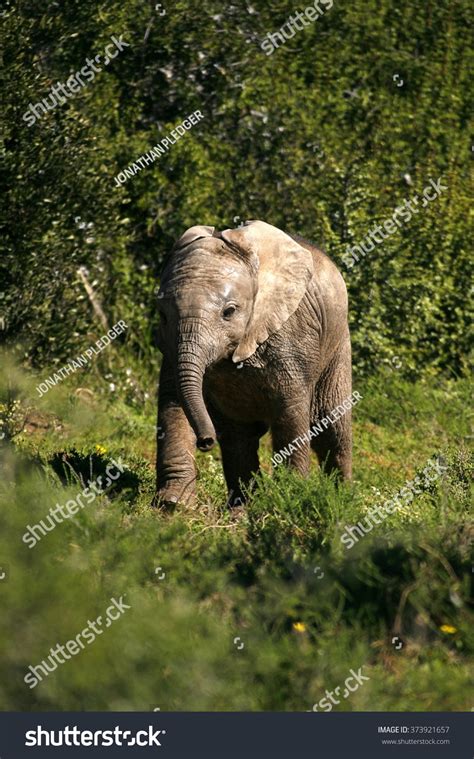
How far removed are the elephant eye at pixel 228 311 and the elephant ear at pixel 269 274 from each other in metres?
0.21

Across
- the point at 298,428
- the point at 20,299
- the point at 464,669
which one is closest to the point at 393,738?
the point at 464,669

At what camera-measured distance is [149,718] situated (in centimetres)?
517

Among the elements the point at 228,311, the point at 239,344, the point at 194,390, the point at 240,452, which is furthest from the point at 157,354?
the point at 194,390

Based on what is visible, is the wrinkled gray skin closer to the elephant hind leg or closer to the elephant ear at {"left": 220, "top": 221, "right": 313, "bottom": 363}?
the elephant ear at {"left": 220, "top": 221, "right": 313, "bottom": 363}

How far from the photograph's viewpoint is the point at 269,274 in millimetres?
8250

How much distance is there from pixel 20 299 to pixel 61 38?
8.34ft

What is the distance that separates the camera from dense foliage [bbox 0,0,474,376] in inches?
442

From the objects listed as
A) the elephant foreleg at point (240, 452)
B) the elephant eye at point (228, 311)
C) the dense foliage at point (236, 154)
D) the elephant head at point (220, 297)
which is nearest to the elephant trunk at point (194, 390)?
the elephant head at point (220, 297)

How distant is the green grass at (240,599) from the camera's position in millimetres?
5273

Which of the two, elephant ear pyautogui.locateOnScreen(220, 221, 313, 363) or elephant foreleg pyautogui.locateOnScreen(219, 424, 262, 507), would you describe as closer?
elephant ear pyautogui.locateOnScreen(220, 221, 313, 363)

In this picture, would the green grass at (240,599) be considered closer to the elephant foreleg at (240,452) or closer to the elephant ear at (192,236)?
the elephant foreleg at (240,452)

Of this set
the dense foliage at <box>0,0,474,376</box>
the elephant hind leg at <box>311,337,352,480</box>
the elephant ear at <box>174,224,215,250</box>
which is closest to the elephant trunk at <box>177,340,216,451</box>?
A: the elephant ear at <box>174,224,215,250</box>

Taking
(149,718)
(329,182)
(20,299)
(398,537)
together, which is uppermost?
(149,718)

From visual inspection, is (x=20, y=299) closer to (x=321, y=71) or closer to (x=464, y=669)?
(x=321, y=71)
